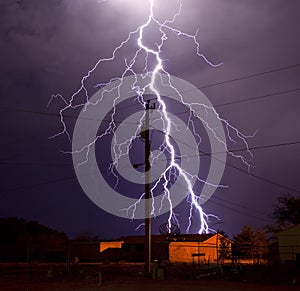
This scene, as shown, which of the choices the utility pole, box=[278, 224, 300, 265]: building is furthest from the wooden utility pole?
box=[278, 224, 300, 265]: building

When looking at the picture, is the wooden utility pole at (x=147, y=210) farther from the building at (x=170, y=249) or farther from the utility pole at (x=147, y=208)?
the building at (x=170, y=249)

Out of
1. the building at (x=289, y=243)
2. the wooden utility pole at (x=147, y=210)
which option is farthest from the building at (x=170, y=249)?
the wooden utility pole at (x=147, y=210)

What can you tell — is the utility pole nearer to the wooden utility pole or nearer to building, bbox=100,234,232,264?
the wooden utility pole

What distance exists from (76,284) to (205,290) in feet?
A: 16.8

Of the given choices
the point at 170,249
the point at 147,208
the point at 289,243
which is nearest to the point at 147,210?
the point at 147,208

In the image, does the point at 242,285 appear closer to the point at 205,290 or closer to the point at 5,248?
the point at 205,290

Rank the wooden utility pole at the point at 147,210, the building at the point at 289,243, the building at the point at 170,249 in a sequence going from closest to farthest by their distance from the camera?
the wooden utility pole at the point at 147,210, the building at the point at 289,243, the building at the point at 170,249

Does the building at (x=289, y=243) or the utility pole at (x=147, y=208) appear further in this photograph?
the building at (x=289, y=243)

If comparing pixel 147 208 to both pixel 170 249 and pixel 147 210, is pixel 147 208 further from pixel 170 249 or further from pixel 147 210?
pixel 170 249

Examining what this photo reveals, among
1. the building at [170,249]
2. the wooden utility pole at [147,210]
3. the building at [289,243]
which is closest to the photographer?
the wooden utility pole at [147,210]

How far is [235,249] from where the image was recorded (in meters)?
30.9

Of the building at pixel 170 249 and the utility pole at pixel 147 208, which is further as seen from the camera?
the building at pixel 170 249

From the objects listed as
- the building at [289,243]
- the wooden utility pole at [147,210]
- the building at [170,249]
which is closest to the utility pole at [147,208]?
the wooden utility pole at [147,210]

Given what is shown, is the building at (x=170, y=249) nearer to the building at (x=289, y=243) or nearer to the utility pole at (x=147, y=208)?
the building at (x=289, y=243)
